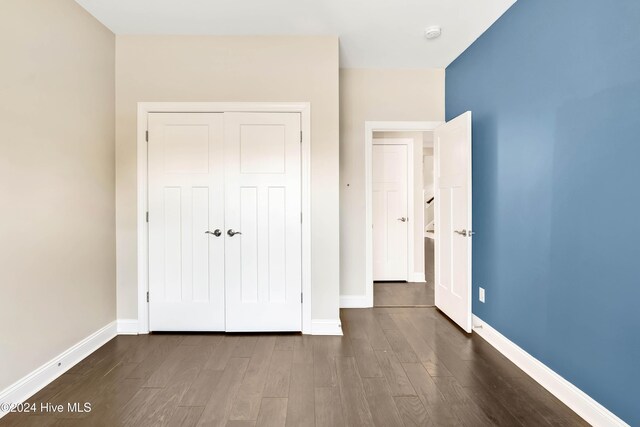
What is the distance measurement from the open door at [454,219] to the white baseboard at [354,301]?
794 mm

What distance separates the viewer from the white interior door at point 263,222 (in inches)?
116

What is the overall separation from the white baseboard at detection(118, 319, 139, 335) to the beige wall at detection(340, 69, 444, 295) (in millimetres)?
2100

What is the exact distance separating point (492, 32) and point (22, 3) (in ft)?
11.3

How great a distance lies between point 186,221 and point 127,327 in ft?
3.70

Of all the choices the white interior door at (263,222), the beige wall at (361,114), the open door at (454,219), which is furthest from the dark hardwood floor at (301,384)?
the beige wall at (361,114)

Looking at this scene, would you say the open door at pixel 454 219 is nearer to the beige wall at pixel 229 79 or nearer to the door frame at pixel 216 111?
the beige wall at pixel 229 79

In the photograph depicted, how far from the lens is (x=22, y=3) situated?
6.63 ft

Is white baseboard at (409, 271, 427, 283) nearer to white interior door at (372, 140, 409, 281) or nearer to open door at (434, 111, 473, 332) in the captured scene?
white interior door at (372, 140, 409, 281)

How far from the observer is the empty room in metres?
1.83

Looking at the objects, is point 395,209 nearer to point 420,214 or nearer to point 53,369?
point 420,214

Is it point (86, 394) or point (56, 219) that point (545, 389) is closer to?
point (86, 394)

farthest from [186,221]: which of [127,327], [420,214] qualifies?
[420,214]

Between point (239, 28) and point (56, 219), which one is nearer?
point (56, 219)

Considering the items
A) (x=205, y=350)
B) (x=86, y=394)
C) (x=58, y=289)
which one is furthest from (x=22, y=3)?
Answer: (x=205, y=350)
